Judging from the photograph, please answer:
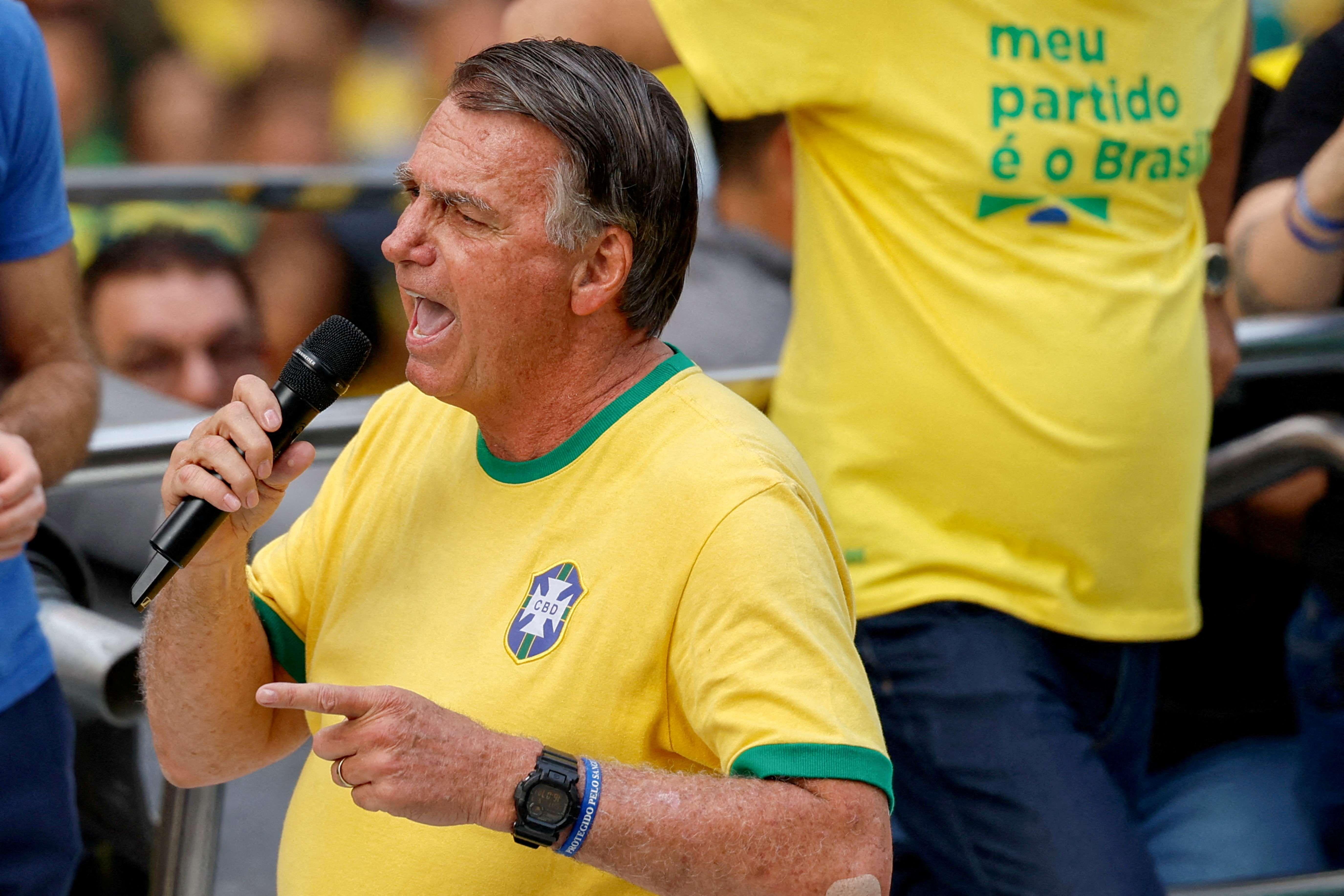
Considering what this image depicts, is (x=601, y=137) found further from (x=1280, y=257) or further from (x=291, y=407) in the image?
(x=1280, y=257)

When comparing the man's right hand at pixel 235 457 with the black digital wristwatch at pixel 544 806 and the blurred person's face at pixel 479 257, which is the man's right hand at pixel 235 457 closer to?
the blurred person's face at pixel 479 257

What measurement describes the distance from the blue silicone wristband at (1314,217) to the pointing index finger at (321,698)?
179 cm

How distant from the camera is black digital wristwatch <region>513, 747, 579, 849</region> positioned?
106 cm

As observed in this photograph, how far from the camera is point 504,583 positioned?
1.28 m

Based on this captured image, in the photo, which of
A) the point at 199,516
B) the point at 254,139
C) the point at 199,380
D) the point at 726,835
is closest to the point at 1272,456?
the point at 726,835

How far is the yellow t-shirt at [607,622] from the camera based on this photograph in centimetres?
114

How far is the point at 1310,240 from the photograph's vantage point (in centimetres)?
230

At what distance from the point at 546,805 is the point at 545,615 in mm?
218

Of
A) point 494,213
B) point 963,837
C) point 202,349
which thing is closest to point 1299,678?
point 963,837

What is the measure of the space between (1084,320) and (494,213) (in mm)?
790

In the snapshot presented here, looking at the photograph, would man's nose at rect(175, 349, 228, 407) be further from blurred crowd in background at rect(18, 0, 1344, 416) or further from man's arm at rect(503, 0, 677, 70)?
man's arm at rect(503, 0, 677, 70)

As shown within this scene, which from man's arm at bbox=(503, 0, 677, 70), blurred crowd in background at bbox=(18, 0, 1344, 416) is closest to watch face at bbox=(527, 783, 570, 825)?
man's arm at bbox=(503, 0, 677, 70)

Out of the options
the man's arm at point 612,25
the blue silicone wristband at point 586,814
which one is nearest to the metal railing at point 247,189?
the man's arm at point 612,25

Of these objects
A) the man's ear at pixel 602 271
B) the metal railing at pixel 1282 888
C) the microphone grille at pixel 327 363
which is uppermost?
the man's ear at pixel 602 271
